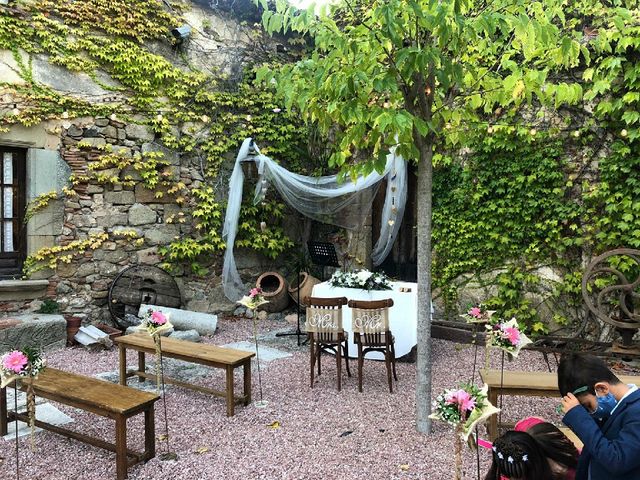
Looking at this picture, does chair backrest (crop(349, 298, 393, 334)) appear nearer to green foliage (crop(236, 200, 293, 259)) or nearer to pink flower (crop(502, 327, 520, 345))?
pink flower (crop(502, 327, 520, 345))

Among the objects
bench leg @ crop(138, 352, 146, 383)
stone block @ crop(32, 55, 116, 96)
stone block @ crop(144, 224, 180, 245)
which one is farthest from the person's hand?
stone block @ crop(32, 55, 116, 96)

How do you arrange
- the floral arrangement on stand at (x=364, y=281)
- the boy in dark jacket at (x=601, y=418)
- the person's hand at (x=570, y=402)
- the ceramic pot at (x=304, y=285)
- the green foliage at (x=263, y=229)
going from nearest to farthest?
the boy in dark jacket at (x=601, y=418), the person's hand at (x=570, y=402), the floral arrangement on stand at (x=364, y=281), the ceramic pot at (x=304, y=285), the green foliage at (x=263, y=229)

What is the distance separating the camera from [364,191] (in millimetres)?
6574

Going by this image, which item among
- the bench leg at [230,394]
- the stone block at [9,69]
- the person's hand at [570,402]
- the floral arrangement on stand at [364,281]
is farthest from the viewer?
the stone block at [9,69]

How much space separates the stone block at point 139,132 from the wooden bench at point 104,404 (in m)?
3.95

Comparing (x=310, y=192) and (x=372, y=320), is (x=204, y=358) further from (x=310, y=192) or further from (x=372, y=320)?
(x=310, y=192)

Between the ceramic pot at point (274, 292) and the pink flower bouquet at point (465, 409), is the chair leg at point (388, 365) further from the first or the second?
the ceramic pot at point (274, 292)

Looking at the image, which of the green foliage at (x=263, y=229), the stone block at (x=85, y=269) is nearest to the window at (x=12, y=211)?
the stone block at (x=85, y=269)

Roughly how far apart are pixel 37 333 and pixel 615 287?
6.06 metres

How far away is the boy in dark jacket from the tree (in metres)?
1.50

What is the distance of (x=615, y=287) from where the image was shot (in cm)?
459

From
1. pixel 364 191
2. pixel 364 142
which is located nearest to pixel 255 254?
pixel 364 191

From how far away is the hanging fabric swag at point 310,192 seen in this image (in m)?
6.33

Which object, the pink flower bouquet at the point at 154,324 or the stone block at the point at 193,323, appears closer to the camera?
the pink flower bouquet at the point at 154,324
